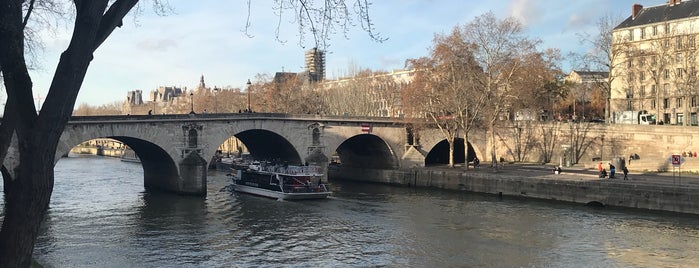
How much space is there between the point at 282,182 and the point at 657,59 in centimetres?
3933

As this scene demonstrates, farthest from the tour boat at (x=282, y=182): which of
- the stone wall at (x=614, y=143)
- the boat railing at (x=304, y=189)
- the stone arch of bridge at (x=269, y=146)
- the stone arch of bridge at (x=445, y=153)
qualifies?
the stone wall at (x=614, y=143)

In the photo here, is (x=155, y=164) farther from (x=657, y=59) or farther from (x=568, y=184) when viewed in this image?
(x=657, y=59)

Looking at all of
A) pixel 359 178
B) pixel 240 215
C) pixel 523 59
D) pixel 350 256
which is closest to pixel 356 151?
pixel 359 178

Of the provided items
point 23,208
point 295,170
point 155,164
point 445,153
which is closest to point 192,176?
point 155,164

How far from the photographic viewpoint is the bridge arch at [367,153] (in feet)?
180

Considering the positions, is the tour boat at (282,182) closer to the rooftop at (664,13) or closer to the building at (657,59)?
the building at (657,59)

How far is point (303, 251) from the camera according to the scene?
24.3 m

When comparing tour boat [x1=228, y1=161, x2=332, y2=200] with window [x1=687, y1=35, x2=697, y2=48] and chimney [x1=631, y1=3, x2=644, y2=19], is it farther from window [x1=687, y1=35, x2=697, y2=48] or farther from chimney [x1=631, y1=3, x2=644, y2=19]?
chimney [x1=631, y1=3, x2=644, y2=19]

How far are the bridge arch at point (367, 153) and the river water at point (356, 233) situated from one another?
13777mm

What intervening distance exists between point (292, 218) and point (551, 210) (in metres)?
14.8

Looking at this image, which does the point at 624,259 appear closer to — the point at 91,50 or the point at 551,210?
the point at 551,210

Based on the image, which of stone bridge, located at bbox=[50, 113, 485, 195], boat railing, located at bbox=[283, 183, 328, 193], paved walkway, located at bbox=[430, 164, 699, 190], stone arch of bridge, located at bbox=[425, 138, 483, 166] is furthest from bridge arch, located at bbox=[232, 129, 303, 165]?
stone arch of bridge, located at bbox=[425, 138, 483, 166]

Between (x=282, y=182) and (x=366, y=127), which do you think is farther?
(x=366, y=127)

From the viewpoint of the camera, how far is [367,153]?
5781 centimetres
